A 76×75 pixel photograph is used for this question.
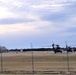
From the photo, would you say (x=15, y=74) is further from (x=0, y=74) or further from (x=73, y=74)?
(x=73, y=74)

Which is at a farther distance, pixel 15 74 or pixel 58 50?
pixel 58 50

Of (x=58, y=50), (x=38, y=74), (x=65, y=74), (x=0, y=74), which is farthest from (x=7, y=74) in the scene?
(x=58, y=50)

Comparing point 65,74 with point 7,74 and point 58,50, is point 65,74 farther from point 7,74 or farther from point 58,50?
point 58,50

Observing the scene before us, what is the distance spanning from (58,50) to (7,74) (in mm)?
59793

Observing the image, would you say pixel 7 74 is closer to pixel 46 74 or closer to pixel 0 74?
pixel 0 74

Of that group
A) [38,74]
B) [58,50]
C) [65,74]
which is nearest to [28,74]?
[38,74]

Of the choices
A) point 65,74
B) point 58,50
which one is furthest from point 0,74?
point 58,50

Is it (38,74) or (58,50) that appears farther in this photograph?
(58,50)

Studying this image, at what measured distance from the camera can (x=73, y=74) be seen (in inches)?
984

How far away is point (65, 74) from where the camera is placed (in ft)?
82.4

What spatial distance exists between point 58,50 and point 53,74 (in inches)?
2368

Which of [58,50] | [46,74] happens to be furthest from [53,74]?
[58,50]

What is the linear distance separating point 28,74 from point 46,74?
4.58 feet

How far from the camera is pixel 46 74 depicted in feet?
83.8
